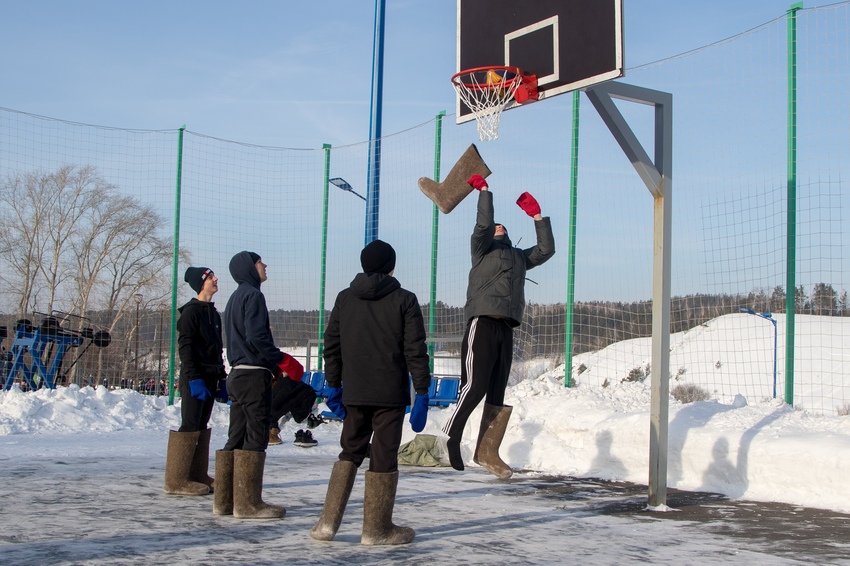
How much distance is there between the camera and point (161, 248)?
34.7 metres

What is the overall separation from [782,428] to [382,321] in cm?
419

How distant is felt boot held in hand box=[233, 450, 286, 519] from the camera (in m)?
5.26

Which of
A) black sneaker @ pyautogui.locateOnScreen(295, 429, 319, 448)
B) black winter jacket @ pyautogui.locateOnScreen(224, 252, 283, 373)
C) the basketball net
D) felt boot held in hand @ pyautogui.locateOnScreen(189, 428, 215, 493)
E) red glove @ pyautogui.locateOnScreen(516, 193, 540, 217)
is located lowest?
black sneaker @ pyautogui.locateOnScreen(295, 429, 319, 448)

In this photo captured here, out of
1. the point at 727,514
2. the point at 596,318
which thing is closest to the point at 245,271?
the point at 727,514

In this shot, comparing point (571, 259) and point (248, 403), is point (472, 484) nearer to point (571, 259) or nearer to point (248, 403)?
point (248, 403)

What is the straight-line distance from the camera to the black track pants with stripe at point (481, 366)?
6512mm

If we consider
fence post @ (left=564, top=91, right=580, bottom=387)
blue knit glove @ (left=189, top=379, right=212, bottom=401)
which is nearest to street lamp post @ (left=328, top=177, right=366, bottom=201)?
fence post @ (left=564, top=91, right=580, bottom=387)

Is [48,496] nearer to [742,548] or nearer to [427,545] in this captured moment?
[427,545]

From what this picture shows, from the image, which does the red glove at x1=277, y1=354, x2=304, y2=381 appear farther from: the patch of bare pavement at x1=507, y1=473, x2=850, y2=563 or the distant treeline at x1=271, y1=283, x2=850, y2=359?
the distant treeline at x1=271, y1=283, x2=850, y2=359

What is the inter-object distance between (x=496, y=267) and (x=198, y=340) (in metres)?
2.40

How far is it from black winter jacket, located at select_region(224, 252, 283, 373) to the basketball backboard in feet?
8.58

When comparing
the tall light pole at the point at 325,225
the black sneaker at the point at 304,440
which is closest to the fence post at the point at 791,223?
the black sneaker at the point at 304,440

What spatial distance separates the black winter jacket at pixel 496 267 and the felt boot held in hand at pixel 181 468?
2.39 meters

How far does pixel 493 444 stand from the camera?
6.53 meters
